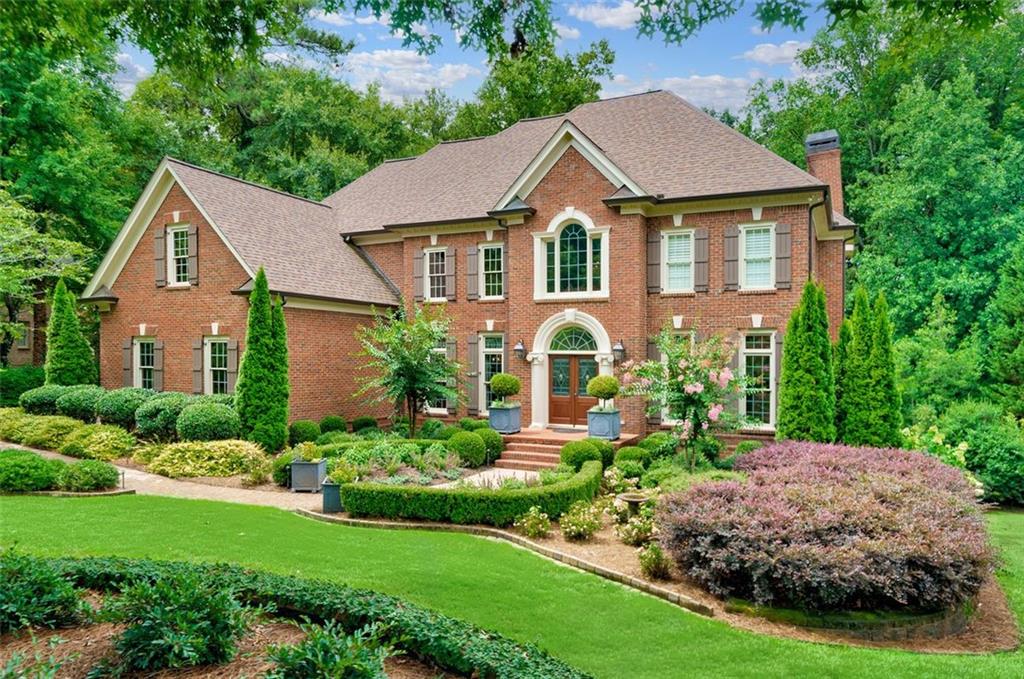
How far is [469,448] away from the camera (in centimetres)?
1474

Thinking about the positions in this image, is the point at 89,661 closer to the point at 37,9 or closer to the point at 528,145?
the point at 37,9

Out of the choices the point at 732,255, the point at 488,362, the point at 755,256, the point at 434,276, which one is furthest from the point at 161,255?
the point at 755,256

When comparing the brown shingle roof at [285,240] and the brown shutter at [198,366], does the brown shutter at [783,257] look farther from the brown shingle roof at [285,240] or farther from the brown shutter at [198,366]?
the brown shutter at [198,366]

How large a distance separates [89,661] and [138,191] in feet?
98.9

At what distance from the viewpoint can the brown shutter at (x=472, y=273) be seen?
19047mm

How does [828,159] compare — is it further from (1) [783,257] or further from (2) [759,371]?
(2) [759,371]

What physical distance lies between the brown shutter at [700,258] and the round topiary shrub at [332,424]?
10424 mm

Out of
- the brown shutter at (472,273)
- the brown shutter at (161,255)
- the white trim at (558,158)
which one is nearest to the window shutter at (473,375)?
the brown shutter at (472,273)

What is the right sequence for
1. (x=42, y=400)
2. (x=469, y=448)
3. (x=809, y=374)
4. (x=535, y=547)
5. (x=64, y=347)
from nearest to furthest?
(x=535, y=547)
(x=809, y=374)
(x=469, y=448)
(x=42, y=400)
(x=64, y=347)

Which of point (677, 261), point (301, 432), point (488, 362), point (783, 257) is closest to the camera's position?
point (783, 257)

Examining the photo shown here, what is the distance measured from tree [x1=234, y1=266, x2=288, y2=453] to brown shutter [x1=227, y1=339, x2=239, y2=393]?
5.18 feet

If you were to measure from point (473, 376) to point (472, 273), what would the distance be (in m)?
3.16

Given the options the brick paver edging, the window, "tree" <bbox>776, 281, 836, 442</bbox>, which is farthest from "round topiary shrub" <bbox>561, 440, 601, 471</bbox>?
the window

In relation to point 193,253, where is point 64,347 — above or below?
below
